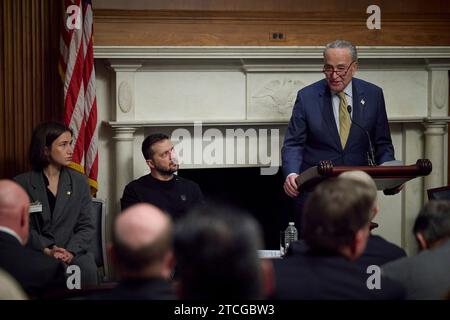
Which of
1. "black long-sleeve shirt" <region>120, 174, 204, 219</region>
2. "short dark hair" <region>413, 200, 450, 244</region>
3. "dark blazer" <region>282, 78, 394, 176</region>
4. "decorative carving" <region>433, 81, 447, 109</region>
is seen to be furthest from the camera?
"decorative carving" <region>433, 81, 447, 109</region>

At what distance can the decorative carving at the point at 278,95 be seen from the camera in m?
5.40

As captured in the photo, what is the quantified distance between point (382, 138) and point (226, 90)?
1.48 m

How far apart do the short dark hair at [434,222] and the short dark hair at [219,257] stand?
3.39 feet

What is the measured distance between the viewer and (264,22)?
5.33 meters

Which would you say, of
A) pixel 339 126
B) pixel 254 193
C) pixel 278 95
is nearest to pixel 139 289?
pixel 339 126

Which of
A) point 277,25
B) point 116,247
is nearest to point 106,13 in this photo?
point 277,25

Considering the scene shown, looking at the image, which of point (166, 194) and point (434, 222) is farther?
point (166, 194)

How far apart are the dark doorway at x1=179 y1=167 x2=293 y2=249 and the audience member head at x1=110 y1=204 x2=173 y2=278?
3.70m

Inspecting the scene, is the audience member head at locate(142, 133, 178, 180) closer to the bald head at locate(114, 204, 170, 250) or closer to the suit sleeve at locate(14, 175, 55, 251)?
the suit sleeve at locate(14, 175, 55, 251)

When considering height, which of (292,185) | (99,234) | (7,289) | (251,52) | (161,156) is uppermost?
(251,52)

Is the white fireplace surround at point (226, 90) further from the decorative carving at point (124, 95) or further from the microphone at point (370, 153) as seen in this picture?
the microphone at point (370, 153)

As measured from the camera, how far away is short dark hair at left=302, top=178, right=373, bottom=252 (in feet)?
6.95

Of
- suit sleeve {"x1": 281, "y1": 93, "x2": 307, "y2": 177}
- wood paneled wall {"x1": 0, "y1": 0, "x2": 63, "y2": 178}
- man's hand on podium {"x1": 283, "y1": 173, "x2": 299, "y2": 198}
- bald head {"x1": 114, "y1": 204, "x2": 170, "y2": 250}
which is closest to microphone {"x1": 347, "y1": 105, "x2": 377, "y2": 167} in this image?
suit sleeve {"x1": 281, "y1": 93, "x2": 307, "y2": 177}

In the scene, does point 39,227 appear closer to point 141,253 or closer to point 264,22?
point 264,22
